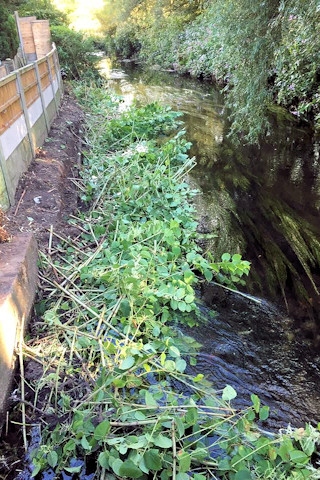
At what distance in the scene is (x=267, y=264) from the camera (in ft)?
16.4

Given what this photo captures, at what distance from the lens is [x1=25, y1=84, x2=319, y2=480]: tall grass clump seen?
7.40 ft

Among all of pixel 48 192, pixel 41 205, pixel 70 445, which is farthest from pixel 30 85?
pixel 70 445

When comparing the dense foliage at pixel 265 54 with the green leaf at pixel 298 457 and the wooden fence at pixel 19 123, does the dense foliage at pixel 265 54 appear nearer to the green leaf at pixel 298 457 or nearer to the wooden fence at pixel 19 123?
the wooden fence at pixel 19 123

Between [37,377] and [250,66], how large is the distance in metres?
7.03

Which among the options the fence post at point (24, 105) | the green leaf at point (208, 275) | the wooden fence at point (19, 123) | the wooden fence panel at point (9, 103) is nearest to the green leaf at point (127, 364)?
the green leaf at point (208, 275)

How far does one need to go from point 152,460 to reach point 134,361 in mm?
708

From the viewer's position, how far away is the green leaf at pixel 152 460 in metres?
2.09

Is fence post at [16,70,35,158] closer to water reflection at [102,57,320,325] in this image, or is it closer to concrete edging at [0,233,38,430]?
concrete edging at [0,233,38,430]

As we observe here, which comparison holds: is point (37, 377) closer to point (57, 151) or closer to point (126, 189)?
point (126, 189)

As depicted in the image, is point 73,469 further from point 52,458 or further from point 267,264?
point 267,264

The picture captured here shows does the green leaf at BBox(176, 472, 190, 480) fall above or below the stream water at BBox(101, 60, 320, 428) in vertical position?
above

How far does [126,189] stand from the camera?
5.69 m

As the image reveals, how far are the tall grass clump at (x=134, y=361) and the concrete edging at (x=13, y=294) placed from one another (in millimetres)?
174

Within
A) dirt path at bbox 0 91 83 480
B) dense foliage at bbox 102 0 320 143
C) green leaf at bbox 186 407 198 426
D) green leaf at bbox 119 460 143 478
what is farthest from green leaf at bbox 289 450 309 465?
dense foliage at bbox 102 0 320 143
